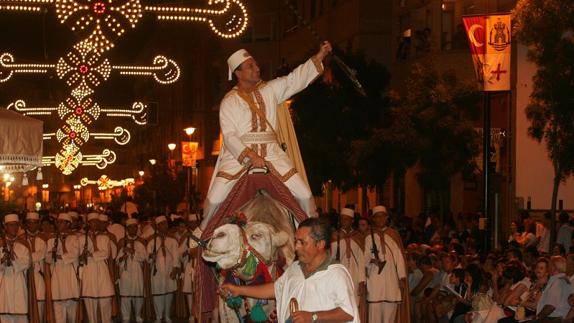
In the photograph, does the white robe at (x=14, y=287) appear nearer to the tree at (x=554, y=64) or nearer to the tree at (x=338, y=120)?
the tree at (x=554, y=64)

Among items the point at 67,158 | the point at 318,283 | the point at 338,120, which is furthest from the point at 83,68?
the point at 318,283

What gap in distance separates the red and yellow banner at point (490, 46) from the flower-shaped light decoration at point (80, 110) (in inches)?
384

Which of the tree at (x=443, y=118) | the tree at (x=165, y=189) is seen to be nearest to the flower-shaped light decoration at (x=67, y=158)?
the tree at (x=443, y=118)

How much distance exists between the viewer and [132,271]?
83.5 feet

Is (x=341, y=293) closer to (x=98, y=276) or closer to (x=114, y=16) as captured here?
(x=114, y=16)

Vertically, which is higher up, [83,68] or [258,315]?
[83,68]

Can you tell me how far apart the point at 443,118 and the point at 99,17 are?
13.1 metres

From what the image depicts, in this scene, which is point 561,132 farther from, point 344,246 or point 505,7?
point 505,7

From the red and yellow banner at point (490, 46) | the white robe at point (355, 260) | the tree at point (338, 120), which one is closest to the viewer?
the white robe at point (355, 260)

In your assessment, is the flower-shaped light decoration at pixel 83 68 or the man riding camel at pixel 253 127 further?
the flower-shaped light decoration at pixel 83 68

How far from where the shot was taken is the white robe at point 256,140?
1168 cm

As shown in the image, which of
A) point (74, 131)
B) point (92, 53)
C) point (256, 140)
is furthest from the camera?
point (74, 131)

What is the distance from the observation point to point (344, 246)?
64.2 ft

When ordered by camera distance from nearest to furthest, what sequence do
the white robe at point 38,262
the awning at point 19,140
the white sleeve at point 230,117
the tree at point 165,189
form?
the white sleeve at point 230,117
the awning at point 19,140
the white robe at point 38,262
the tree at point 165,189
